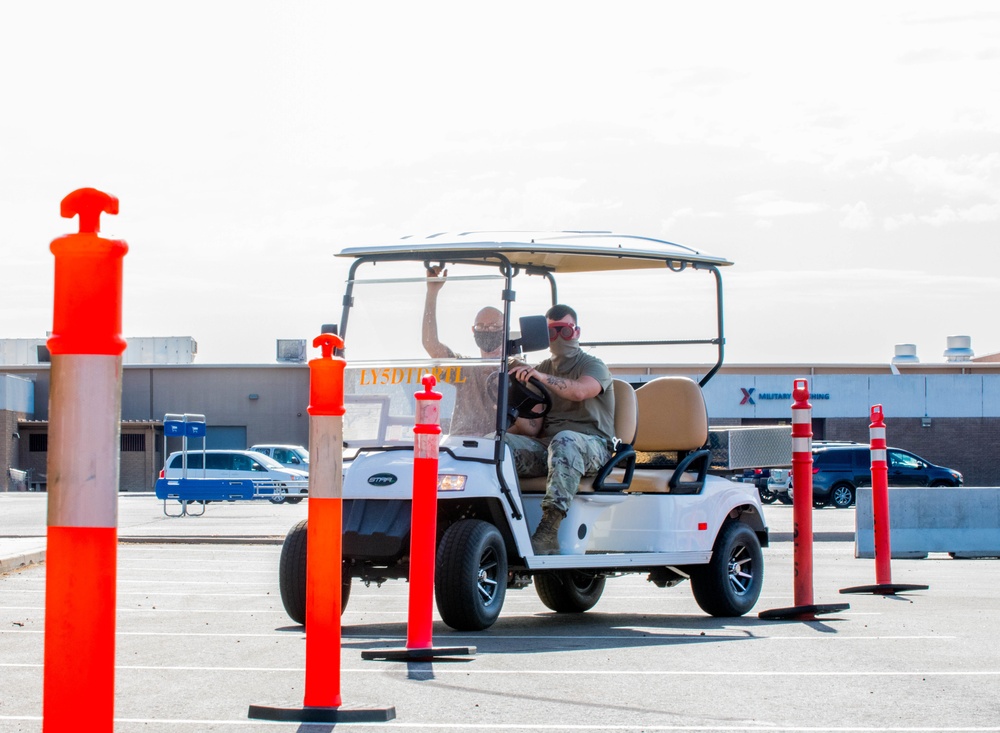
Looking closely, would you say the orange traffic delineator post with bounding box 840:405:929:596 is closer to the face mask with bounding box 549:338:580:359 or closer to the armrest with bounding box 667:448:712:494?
the armrest with bounding box 667:448:712:494

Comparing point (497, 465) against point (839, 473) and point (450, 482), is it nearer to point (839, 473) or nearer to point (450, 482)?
point (450, 482)

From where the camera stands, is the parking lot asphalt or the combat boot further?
the combat boot

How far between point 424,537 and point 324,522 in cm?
215

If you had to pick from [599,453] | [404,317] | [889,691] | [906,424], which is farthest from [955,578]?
[906,424]

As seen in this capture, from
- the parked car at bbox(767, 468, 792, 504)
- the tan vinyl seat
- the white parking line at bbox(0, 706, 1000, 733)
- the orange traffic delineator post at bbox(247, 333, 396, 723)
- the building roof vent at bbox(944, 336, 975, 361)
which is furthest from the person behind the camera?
the building roof vent at bbox(944, 336, 975, 361)

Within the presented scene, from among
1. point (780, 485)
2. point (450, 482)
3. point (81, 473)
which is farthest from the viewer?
point (780, 485)

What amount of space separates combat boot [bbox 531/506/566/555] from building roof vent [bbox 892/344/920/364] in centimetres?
5648

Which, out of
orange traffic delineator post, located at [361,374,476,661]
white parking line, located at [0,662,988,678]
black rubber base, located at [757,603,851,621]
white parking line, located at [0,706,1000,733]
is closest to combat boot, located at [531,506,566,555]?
black rubber base, located at [757,603,851,621]

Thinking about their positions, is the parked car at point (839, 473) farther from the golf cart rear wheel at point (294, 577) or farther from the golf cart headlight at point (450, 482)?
the golf cart rear wheel at point (294, 577)

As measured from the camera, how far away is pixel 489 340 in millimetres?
9344

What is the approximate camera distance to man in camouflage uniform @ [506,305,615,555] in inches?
358

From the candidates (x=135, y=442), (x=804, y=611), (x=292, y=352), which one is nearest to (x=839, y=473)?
(x=804, y=611)

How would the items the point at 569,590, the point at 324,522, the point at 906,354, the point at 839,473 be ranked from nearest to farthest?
the point at 324,522 → the point at 569,590 → the point at 839,473 → the point at 906,354

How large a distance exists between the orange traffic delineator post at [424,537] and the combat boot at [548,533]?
193cm
